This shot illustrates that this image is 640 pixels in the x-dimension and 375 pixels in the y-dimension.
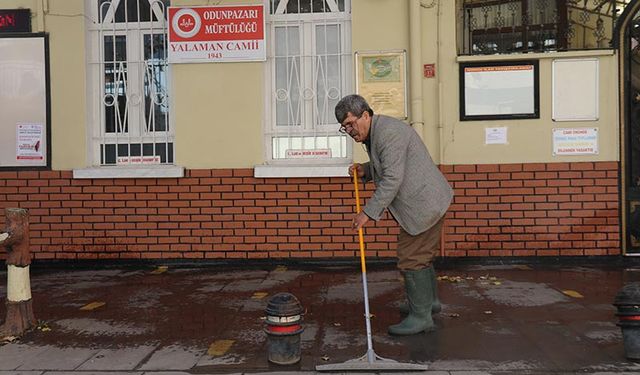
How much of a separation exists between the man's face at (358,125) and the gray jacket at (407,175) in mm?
45

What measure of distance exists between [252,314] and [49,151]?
13.0ft

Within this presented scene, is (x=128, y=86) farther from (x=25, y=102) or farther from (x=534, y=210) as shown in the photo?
(x=534, y=210)

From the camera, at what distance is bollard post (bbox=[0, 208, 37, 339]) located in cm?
483

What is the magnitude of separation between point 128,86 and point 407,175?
4658 millimetres

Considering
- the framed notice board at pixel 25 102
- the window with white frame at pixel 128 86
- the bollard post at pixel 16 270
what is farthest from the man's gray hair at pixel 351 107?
the framed notice board at pixel 25 102

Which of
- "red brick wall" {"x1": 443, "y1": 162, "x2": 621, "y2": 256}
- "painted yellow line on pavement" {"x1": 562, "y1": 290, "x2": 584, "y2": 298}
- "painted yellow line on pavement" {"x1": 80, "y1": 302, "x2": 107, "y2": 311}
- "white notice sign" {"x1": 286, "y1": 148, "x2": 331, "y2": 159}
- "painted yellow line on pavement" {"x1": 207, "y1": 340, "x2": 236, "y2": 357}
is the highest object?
"white notice sign" {"x1": 286, "y1": 148, "x2": 331, "y2": 159}

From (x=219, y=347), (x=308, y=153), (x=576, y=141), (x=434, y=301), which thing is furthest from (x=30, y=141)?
(x=576, y=141)

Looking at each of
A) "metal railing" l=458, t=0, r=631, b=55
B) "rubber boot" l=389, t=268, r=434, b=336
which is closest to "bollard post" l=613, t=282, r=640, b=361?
"rubber boot" l=389, t=268, r=434, b=336

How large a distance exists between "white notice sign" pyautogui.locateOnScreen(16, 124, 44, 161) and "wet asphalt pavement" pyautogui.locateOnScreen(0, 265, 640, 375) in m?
1.52

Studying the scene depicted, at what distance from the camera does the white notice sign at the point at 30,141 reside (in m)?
7.69

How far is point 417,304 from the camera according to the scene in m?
4.75

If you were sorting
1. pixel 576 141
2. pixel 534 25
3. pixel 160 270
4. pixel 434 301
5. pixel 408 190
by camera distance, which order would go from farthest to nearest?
1. pixel 160 270
2. pixel 534 25
3. pixel 576 141
4. pixel 434 301
5. pixel 408 190

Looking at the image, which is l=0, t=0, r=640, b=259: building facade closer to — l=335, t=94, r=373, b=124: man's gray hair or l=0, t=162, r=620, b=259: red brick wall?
l=0, t=162, r=620, b=259: red brick wall

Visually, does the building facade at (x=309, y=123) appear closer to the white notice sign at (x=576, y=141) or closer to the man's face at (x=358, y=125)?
the white notice sign at (x=576, y=141)
